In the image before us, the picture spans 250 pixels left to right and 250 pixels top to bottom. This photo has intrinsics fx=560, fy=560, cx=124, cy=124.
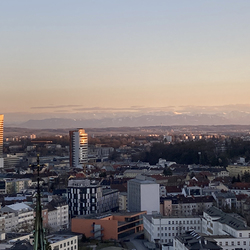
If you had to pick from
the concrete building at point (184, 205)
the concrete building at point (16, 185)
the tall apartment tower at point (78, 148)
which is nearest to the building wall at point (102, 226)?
the concrete building at point (184, 205)

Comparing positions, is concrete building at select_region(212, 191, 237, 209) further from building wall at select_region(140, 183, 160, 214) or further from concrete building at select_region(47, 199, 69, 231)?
concrete building at select_region(47, 199, 69, 231)

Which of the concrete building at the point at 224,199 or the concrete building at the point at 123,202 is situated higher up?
the concrete building at the point at 224,199

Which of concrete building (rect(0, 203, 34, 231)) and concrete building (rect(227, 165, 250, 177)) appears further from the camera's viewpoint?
concrete building (rect(227, 165, 250, 177))

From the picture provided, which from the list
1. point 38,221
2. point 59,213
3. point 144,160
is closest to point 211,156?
point 144,160

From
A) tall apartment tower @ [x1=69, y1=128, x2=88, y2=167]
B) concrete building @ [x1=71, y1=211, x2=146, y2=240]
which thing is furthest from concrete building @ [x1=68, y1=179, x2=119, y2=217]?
tall apartment tower @ [x1=69, y1=128, x2=88, y2=167]

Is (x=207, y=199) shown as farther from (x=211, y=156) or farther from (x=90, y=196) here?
(x=211, y=156)

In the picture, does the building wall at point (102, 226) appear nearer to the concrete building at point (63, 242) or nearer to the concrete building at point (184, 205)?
the concrete building at point (63, 242)
